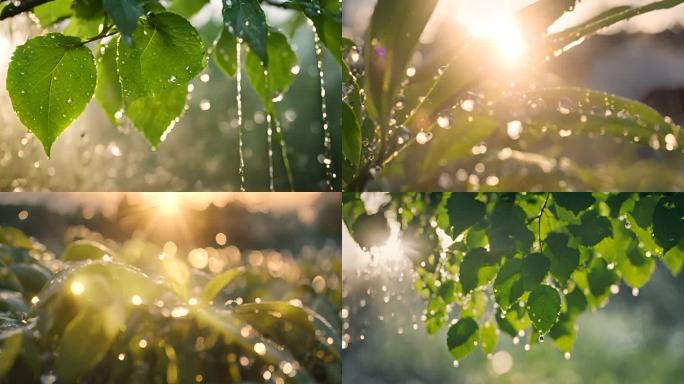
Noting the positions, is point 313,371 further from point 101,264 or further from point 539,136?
point 539,136

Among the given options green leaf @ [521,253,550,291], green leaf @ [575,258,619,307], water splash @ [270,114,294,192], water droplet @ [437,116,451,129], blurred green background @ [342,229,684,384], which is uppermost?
water droplet @ [437,116,451,129]

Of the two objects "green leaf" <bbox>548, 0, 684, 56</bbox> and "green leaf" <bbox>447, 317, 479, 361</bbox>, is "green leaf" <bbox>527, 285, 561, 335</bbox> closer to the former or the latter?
"green leaf" <bbox>447, 317, 479, 361</bbox>

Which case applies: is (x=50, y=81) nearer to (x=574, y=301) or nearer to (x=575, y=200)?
(x=575, y=200)

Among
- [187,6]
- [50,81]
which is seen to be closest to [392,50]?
[187,6]

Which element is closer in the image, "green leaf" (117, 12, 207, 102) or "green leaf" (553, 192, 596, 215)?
"green leaf" (117, 12, 207, 102)

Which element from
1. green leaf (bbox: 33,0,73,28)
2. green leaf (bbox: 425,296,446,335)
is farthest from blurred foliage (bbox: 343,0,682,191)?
green leaf (bbox: 33,0,73,28)

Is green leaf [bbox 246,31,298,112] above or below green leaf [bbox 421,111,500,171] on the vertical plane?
above
